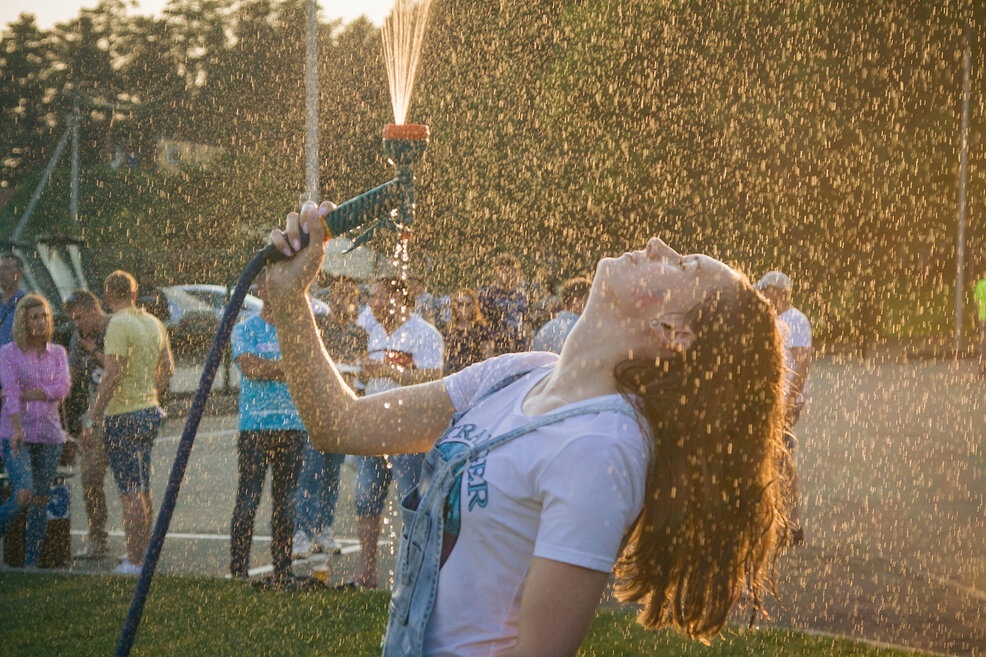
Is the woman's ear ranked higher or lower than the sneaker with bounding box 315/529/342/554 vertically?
higher

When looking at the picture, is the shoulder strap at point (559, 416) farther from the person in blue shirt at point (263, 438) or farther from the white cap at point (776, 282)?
the white cap at point (776, 282)

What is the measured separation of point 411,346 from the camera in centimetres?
788

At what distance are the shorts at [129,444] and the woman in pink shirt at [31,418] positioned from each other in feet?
1.22

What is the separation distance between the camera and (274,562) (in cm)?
741

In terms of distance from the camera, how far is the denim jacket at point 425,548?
236cm

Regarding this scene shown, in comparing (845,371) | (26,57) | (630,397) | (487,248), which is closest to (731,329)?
(630,397)

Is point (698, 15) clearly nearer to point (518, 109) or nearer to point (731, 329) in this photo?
point (518, 109)

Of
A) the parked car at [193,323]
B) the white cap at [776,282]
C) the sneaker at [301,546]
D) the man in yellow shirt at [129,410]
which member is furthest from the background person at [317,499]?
the parked car at [193,323]

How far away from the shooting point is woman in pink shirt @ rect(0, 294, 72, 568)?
766 centimetres

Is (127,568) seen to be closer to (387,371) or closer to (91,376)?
(387,371)

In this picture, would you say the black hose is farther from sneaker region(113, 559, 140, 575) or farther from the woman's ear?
sneaker region(113, 559, 140, 575)

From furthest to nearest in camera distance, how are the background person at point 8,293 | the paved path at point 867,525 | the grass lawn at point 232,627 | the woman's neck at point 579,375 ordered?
the background person at point 8,293
the paved path at point 867,525
the grass lawn at point 232,627
the woman's neck at point 579,375

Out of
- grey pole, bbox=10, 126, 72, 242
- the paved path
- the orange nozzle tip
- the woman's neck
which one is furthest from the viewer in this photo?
grey pole, bbox=10, 126, 72, 242

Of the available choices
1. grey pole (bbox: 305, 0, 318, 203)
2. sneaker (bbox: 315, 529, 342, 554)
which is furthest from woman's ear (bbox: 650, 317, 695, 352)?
grey pole (bbox: 305, 0, 318, 203)
